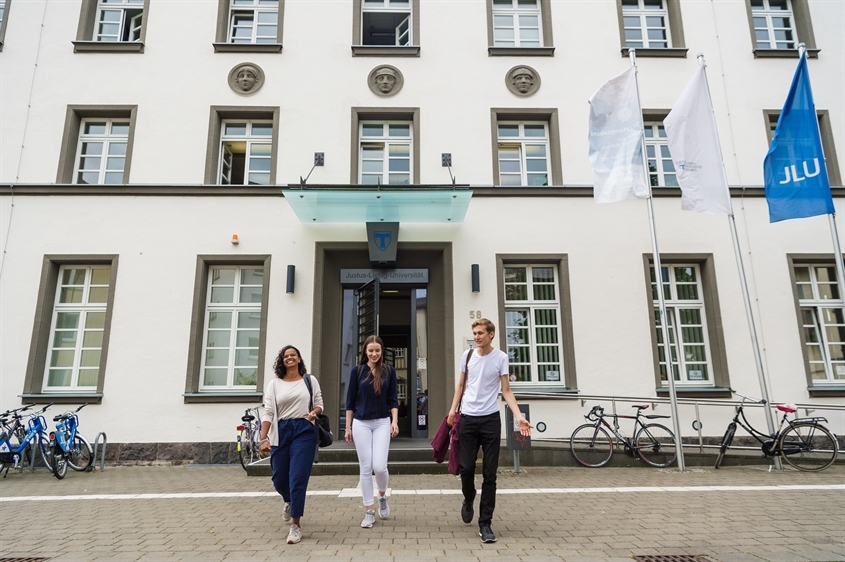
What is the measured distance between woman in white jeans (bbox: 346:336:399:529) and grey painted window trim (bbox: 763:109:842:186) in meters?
9.86

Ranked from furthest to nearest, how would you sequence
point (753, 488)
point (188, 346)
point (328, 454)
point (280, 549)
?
1. point (188, 346)
2. point (328, 454)
3. point (753, 488)
4. point (280, 549)

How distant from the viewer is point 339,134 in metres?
10.3

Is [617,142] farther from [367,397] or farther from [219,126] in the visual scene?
[219,126]

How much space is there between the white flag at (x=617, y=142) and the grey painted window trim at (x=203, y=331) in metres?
6.17

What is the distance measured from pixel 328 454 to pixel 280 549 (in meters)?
3.93

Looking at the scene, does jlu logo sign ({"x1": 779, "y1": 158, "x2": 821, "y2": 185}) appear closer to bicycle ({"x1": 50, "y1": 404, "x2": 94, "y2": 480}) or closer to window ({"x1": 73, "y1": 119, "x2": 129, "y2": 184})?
window ({"x1": 73, "y1": 119, "x2": 129, "y2": 184})

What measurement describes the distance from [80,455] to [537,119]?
34.1 ft

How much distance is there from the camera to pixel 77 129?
10461mm

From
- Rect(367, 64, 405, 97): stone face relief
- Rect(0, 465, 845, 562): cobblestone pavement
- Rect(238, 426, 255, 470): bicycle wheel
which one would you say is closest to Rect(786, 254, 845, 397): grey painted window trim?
Rect(0, 465, 845, 562): cobblestone pavement

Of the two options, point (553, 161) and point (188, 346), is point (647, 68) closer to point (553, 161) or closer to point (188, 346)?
point (553, 161)

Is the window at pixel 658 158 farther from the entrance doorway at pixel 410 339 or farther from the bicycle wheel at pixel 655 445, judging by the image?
the entrance doorway at pixel 410 339

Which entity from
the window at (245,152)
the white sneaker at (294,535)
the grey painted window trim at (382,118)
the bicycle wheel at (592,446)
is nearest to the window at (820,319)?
the bicycle wheel at (592,446)

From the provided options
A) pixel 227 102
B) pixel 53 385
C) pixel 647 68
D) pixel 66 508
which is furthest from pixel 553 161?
pixel 53 385

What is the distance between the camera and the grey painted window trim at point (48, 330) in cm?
911
